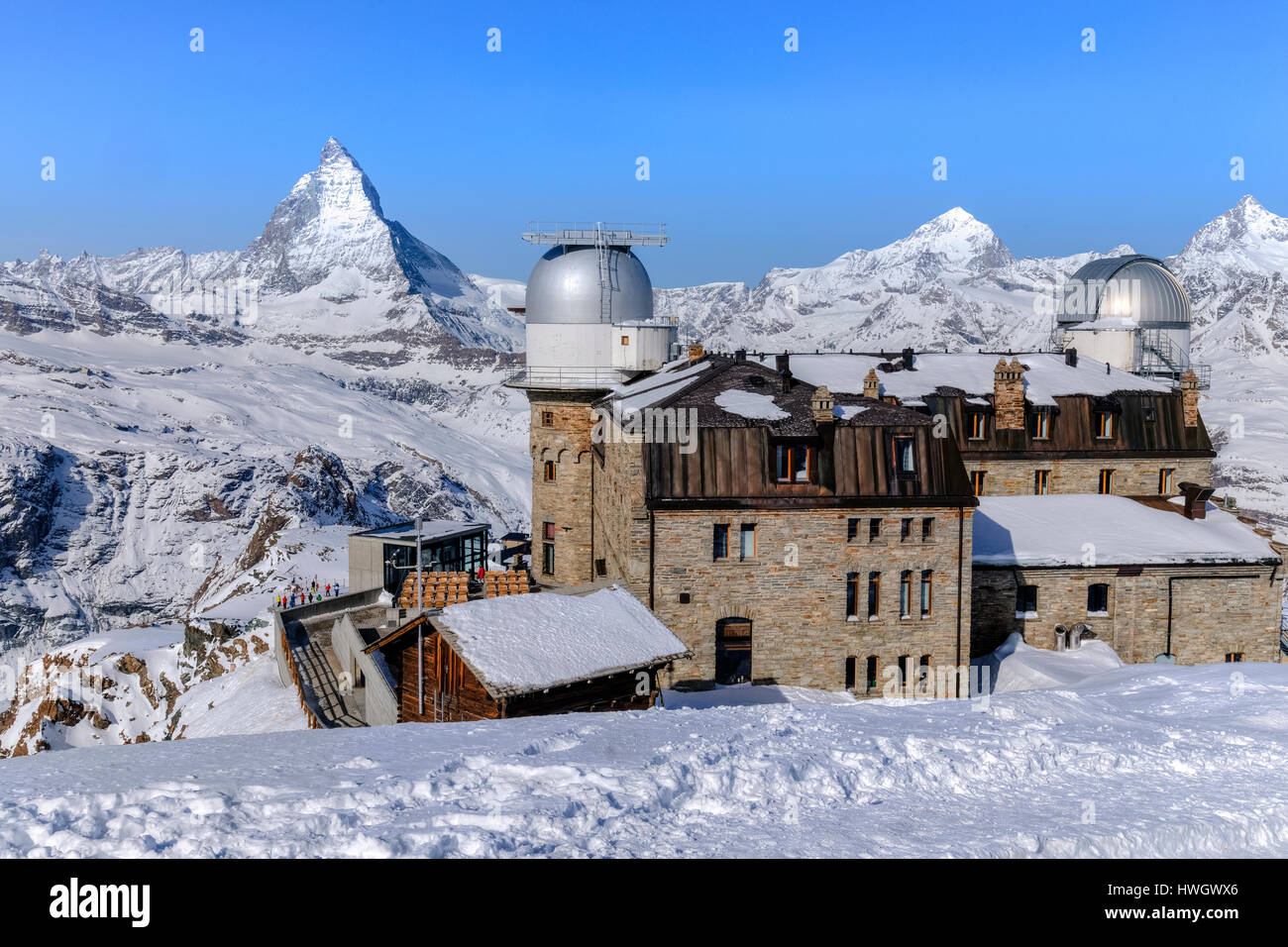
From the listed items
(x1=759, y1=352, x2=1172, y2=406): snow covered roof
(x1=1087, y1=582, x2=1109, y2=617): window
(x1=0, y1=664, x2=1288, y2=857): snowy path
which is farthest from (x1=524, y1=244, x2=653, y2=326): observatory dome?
(x1=0, y1=664, x2=1288, y2=857): snowy path

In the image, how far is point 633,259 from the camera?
47344 millimetres

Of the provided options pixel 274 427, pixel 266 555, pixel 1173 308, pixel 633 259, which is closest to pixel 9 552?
pixel 274 427

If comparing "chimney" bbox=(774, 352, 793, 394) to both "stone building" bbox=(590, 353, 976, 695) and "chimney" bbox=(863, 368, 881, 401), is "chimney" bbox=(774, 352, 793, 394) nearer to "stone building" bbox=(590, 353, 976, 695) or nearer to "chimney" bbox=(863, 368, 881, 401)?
"stone building" bbox=(590, 353, 976, 695)

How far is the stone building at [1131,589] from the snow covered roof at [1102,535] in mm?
44

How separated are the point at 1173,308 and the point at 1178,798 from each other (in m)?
44.3

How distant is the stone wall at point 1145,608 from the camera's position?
35438mm

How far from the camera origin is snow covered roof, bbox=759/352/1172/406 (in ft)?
138

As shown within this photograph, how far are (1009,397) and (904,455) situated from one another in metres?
11.2

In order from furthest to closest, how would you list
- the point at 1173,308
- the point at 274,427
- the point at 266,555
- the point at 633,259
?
the point at 274,427 < the point at 266,555 < the point at 1173,308 < the point at 633,259

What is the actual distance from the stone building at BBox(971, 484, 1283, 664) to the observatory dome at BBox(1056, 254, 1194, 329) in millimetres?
18005

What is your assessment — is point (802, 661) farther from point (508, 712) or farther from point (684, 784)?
point (684, 784)

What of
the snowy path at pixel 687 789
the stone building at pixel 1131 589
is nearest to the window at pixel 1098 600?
the stone building at pixel 1131 589
